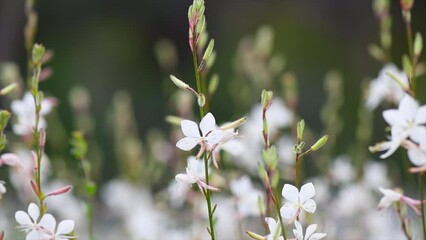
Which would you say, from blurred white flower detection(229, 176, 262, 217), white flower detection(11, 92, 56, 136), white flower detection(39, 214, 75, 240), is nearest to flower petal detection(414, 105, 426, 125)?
blurred white flower detection(229, 176, 262, 217)

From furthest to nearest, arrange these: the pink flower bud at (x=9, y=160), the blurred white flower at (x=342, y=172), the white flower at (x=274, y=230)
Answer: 1. the blurred white flower at (x=342, y=172)
2. the pink flower bud at (x=9, y=160)
3. the white flower at (x=274, y=230)

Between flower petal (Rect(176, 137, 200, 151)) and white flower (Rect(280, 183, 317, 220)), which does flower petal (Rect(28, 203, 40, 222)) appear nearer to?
flower petal (Rect(176, 137, 200, 151))

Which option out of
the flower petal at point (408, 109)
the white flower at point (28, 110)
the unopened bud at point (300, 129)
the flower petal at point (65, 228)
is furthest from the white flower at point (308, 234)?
the white flower at point (28, 110)

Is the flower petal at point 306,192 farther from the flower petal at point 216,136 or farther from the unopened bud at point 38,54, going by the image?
the unopened bud at point 38,54

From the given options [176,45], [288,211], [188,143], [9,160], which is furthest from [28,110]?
[176,45]

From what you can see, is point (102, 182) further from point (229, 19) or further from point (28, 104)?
point (28, 104)

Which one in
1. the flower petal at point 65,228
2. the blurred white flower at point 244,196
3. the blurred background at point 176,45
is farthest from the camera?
the blurred background at point 176,45

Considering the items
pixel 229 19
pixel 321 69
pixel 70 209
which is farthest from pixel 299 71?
pixel 70 209

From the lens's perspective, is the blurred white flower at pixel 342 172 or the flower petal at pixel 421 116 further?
the blurred white flower at pixel 342 172
